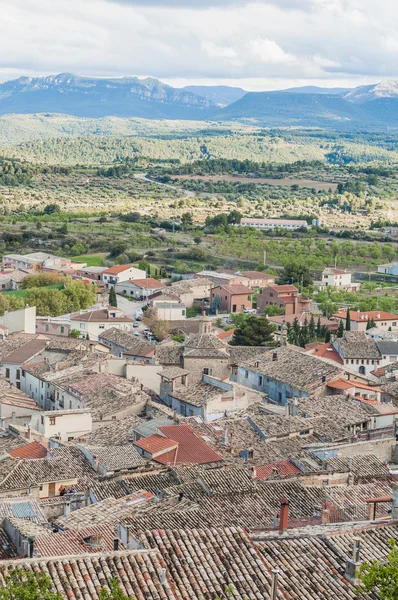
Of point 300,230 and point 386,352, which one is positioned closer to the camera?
point 386,352

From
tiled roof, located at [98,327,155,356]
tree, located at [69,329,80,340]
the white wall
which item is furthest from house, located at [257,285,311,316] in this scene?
the white wall

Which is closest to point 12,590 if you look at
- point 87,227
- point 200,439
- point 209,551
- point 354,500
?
point 209,551

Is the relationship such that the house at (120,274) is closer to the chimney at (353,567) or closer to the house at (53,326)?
the house at (53,326)

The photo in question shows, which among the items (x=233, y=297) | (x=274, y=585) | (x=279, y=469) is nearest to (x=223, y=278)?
(x=233, y=297)

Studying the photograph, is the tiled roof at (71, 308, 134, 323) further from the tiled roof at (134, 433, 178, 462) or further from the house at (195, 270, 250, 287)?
the tiled roof at (134, 433, 178, 462)

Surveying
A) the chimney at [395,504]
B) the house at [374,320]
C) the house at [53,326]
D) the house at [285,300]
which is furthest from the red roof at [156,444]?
the house at [285,300]

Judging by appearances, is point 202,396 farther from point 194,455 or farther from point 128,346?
point 128,346

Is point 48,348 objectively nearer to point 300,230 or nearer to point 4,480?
point 4,480
